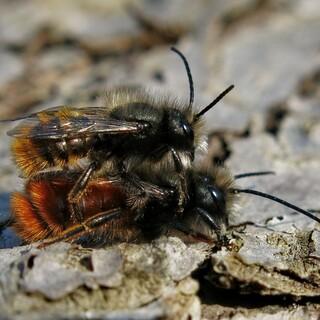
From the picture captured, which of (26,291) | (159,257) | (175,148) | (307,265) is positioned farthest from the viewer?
(175,148)

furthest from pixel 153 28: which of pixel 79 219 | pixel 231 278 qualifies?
pixel 231 278

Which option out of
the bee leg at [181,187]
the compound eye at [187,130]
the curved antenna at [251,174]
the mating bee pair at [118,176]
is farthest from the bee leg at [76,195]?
the curved antenna at [251,174]

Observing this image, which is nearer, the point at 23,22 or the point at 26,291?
the point at 26,291

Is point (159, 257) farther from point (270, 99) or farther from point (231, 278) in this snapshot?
point (270, 99)

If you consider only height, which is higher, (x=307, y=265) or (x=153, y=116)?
(x=153, y=116)

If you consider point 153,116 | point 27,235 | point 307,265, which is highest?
point 153,116

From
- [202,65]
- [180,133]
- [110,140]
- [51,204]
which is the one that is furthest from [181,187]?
[202,65]

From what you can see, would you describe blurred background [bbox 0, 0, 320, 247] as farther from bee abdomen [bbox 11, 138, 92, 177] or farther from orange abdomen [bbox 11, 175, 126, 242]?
orange abdomen [bbox 11, 175, 126, 242]
